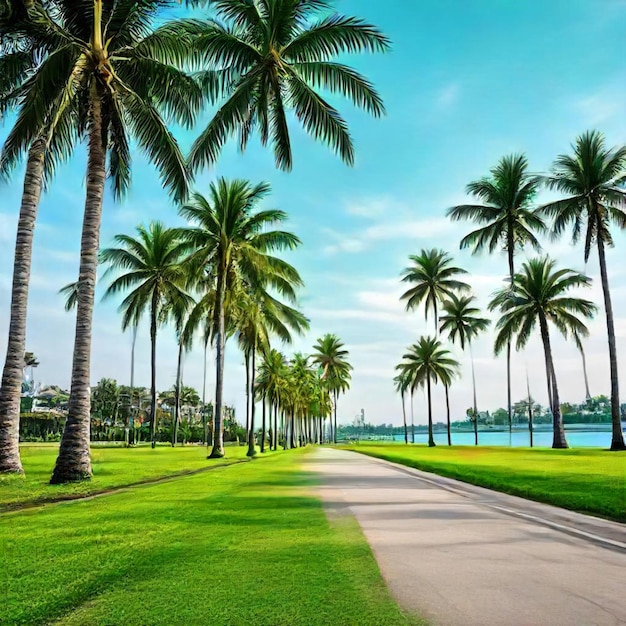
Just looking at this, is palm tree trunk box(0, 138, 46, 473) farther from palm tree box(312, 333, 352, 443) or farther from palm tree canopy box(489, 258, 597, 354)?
palm tree box(312, 333, 352, 443)

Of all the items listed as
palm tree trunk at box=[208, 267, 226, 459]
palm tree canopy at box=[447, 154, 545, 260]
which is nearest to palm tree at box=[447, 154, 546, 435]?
palm tree canopy at box=[447, 154, 545, 260]

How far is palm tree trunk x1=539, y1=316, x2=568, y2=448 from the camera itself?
3469 centimetres

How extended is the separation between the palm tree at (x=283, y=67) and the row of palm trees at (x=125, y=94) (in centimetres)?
4

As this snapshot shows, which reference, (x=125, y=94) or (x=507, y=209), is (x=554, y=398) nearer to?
(x=507, y=209)

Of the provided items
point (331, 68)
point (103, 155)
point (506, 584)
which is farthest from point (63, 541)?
point (331, 68)

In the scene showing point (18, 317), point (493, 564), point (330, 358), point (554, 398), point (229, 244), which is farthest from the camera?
point (330, 358)

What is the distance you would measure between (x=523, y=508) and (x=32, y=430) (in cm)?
8016

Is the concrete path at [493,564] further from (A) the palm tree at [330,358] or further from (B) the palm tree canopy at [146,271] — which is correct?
(A) the palm tree at [330,358]

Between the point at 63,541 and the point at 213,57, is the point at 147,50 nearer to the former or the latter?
the point at 213,57

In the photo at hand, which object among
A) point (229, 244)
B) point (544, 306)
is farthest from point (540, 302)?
point (229, 244)

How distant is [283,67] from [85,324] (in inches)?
393

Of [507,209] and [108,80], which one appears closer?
[108,80]

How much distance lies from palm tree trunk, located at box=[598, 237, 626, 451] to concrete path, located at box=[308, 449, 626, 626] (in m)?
23.5

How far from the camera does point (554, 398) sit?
3578 cm
